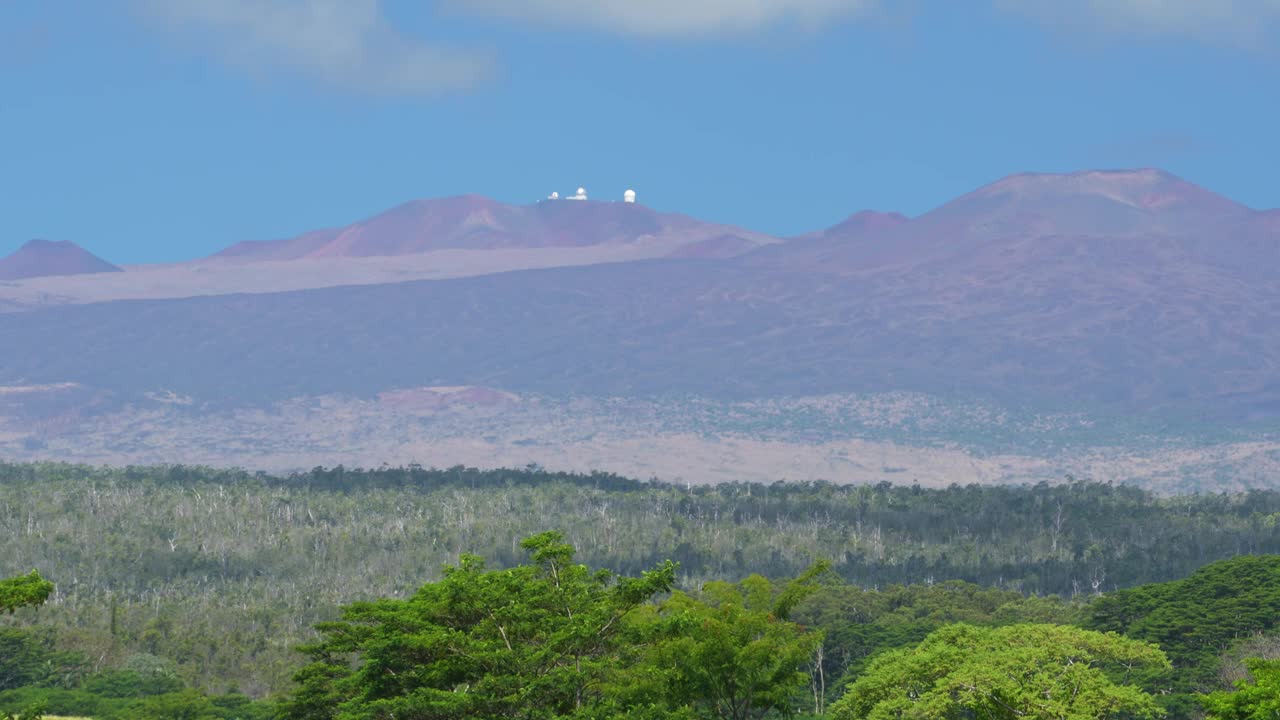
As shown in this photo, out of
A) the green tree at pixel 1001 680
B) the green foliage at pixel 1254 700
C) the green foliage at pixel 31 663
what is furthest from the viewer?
the green foliage at pixel 31 663

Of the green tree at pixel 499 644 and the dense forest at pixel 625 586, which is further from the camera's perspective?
the dense forest at pixel 625 586

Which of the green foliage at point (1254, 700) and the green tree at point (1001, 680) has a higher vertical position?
the green foliage at point (1254, 700)

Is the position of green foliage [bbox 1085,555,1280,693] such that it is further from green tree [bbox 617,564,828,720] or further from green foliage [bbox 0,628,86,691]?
green foliage [bbox 0,628,86,691]

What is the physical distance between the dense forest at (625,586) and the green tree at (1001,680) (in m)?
0.27

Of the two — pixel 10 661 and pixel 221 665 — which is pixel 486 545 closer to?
pixel 221 665

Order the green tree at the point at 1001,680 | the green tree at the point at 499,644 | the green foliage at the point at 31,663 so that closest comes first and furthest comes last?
the green tree at the point at 1001,680 → the green tree at the point at 499,644 → the green foliage at the point at 31,663

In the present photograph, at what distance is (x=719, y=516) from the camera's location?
7864 inches

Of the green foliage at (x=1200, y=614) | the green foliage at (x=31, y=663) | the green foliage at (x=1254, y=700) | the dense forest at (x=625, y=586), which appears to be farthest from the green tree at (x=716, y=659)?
the green foliage at (x=31, y=663)

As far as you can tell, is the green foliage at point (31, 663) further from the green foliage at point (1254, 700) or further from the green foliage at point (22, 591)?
the green foliage at point (1254, 700)

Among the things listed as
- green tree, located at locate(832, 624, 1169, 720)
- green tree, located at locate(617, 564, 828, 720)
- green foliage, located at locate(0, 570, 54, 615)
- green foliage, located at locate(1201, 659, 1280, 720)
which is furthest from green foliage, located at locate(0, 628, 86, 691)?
green foliage, located at locate(1201, 659, 1280, 720)

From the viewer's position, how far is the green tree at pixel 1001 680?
41781 millimetres

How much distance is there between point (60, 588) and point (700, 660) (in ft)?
375

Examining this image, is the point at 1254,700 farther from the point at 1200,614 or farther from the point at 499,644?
the point at 1200,614

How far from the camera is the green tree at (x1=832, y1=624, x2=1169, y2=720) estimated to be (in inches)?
1645
